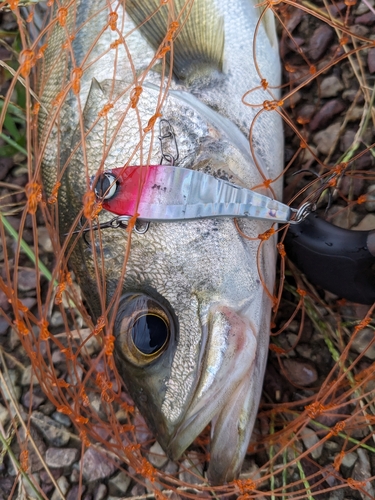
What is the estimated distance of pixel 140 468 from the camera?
1787 mm

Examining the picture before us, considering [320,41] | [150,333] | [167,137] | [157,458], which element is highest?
[320,41]

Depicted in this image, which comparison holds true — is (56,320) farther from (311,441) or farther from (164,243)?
(311,441)

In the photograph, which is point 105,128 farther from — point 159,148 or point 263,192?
point 263,192

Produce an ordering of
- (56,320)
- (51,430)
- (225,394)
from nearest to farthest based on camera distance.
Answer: (225,394) → (51,430) → (56,320)

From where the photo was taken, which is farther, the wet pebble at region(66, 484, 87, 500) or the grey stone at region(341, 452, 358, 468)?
the wet pebble at region(66, 484, 87, 500)

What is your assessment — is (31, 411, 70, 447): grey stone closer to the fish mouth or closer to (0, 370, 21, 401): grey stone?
(0, 370, 21, 401): grey stone

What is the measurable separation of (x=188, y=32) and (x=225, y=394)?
129 centimetres

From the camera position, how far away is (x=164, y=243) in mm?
1592

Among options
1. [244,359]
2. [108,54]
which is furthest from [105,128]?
[244,359]

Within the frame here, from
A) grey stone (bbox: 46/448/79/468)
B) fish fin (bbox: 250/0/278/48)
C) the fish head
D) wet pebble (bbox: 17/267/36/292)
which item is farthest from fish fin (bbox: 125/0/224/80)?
grey stone (bbox: 46/448/79/468)

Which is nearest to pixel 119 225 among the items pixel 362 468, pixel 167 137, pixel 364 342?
pixel 167 137

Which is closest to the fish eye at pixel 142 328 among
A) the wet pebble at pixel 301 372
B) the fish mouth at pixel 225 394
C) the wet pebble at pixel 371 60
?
the fish mouth at pixel 225 394

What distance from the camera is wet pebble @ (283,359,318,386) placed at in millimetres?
2107

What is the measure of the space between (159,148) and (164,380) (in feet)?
2.49
